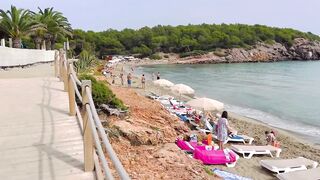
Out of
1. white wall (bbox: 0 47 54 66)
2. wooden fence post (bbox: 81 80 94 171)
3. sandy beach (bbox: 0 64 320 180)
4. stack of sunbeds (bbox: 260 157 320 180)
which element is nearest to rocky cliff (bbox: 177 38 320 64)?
white wall (bbox: 0 47 54 66)

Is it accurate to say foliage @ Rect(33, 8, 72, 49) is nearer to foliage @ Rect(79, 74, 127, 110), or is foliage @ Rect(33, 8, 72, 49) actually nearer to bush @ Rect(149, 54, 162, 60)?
foliage @ Rect(79, 74, 127, 110)

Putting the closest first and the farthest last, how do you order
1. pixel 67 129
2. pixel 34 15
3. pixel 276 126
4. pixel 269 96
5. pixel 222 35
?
pixel 67 129 → pixel 276 126 → pixel 34 15 → pixel 269 96 → pixel 222 35

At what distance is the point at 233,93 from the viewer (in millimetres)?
45438

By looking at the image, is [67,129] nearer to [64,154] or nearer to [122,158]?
[64,154]

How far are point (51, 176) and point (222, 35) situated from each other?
14521 cm

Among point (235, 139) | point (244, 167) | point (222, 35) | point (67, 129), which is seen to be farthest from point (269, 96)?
point (222, 35)

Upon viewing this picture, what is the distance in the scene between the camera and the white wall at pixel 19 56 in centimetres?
1848

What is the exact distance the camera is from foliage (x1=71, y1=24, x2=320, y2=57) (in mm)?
130125

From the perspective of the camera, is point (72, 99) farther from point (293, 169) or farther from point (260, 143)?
point (260, 143)

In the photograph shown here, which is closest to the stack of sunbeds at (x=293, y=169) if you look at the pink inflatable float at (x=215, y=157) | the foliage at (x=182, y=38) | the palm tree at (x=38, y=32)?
the pink inflatable float at (x=215, y=157)

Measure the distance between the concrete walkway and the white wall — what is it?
1032 centimetres

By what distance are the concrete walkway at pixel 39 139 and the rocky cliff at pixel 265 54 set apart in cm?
11665

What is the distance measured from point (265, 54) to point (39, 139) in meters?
144

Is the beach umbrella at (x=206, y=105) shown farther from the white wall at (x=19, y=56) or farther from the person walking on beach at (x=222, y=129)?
the white wall at (x=19, y=56)
